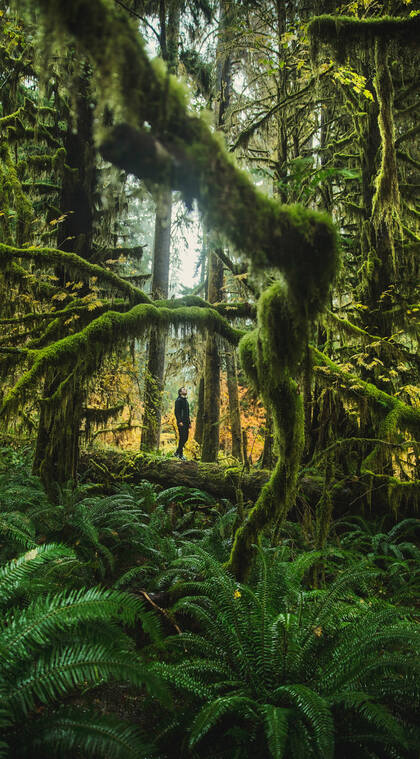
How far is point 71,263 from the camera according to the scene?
5.28 m

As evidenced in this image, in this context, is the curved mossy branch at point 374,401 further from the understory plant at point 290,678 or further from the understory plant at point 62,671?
the understory plant at point 62,671

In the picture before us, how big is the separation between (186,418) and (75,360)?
6.68 m

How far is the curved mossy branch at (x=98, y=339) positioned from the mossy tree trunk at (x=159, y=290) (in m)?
0.33

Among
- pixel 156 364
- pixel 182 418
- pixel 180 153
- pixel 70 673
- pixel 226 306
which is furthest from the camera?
pixel 182 418

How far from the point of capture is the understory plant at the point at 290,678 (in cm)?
218

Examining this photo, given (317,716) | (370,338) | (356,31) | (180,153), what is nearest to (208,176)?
(180,153)

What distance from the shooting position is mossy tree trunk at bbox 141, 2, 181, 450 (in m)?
6.79

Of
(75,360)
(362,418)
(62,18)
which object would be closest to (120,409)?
(75,360)

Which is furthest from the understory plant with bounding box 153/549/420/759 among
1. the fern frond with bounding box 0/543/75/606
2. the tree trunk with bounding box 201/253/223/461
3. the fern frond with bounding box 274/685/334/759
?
the tree trunk with bounding box 201/253/223/461

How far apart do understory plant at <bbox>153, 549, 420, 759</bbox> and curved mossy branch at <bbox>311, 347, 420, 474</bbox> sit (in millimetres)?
2137

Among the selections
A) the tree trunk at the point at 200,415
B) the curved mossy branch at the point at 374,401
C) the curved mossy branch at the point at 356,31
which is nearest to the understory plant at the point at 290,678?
the curved mossy branch at the point at 374,401

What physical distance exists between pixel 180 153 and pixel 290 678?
3.25 meters

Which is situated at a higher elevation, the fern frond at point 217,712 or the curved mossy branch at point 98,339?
the curved mossy branch at point 98,339

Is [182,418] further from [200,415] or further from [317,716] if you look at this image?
[317,716]
